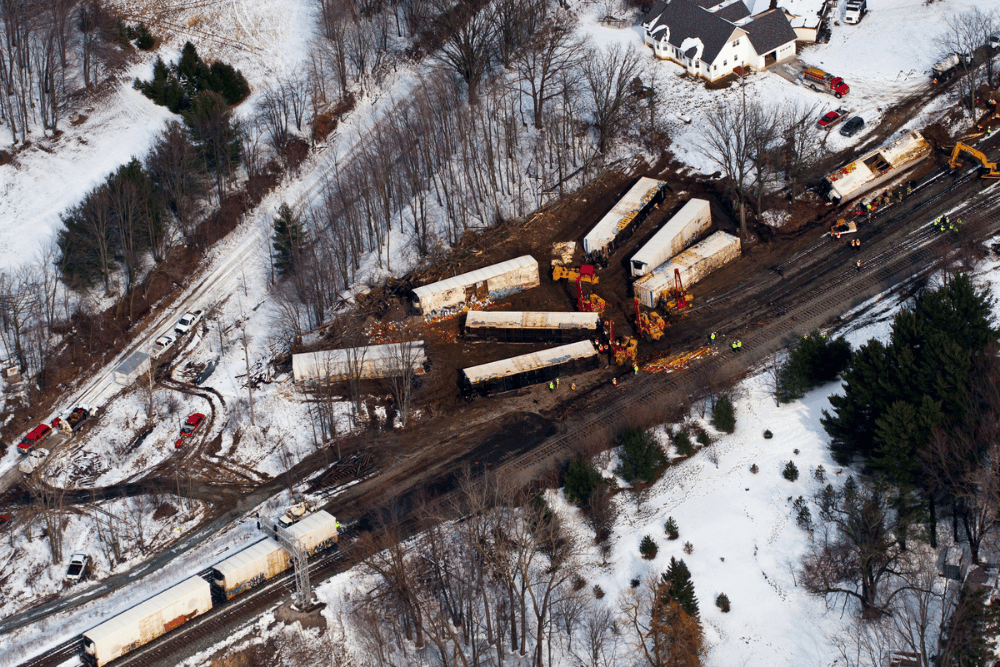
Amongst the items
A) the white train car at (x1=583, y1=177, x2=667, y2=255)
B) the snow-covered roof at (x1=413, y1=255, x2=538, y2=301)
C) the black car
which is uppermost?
the black car

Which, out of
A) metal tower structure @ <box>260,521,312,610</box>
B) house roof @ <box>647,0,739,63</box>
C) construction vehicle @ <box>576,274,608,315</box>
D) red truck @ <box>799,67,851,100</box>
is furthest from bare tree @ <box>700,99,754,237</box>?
metal tower structure @ <box>260,521,312,610</box>

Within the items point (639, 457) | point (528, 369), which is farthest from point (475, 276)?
point (639, 457)

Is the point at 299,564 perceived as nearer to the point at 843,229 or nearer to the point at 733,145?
the point at 843,229

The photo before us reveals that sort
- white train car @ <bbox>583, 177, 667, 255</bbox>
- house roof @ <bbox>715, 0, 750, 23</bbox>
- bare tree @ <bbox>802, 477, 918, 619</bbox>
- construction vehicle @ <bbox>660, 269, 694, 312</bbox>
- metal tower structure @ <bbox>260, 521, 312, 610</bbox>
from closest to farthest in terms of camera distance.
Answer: bare tree @ <bbox>802, 477, 918, 619</bbox>, metal tower structure @ <bbox>260, 521, 312, 610</bbox>, construction vehicle @ <bbox>660, 269, 694, 312</bbox>, white train car @ <bbox>583, 177, 667, 255</bbox>, house roof @ <bbox>715, 0, 750, 23</bbox>

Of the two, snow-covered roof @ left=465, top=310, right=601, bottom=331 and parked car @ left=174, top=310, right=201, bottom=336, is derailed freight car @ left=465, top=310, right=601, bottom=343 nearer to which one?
snow-covered roof @ left=465, top=310, right=601, bottom=331

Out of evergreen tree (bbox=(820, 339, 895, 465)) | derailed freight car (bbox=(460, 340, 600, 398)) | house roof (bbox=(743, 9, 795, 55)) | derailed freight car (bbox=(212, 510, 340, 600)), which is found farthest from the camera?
house roof (bbox=(743, 9, 795, 55))

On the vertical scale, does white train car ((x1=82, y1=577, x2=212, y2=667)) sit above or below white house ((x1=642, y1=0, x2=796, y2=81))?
below

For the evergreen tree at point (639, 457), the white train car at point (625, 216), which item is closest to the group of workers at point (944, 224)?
the white train car at point (625, 216)

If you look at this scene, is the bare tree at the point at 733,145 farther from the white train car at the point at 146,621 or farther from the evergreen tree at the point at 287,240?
the white train car at the point at 146,621
